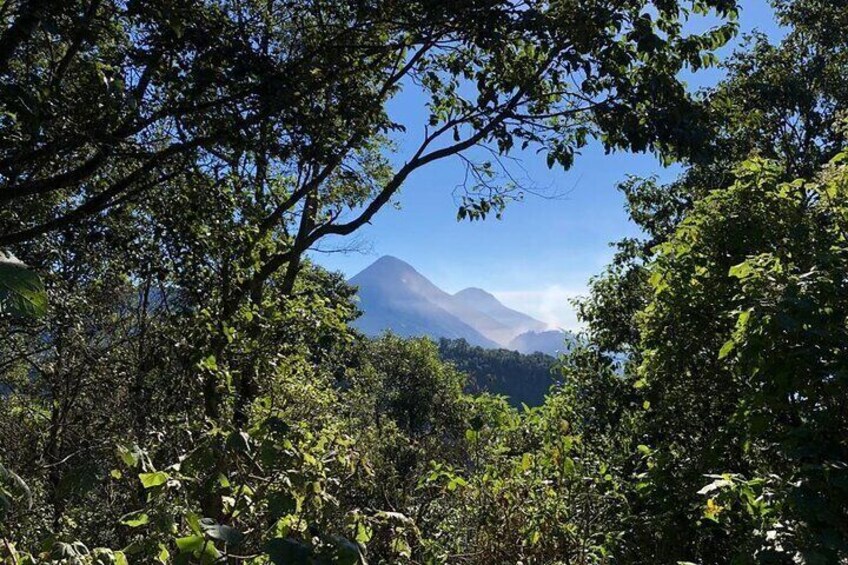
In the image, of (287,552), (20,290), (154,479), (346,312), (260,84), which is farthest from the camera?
(346,312)

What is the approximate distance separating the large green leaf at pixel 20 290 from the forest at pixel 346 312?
0.90 metres

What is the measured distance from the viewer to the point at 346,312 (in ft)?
18.6

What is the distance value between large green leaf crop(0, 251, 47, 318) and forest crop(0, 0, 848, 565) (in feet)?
2.94

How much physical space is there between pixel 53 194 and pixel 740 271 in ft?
19.6

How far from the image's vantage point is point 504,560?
12.7 feet

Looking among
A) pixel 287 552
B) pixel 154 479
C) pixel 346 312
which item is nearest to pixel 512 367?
Result: pixel 346 312

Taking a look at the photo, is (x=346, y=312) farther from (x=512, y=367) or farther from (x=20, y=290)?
(x=512, y=367)

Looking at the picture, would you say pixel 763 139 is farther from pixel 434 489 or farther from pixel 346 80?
pixel 434 489

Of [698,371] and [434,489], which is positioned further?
[698,371]

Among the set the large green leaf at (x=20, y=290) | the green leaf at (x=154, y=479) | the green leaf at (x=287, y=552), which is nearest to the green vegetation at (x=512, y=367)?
the green leaf at (x=154, y=479)

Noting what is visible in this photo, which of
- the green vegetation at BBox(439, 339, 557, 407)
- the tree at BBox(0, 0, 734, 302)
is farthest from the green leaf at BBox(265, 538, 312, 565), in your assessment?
the green vegetation at BBox(439, 339, 557, 407)

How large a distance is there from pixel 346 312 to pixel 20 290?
451 cm

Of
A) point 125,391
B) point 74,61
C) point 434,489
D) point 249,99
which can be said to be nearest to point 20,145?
point 74,61

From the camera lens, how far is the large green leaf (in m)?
1.17
